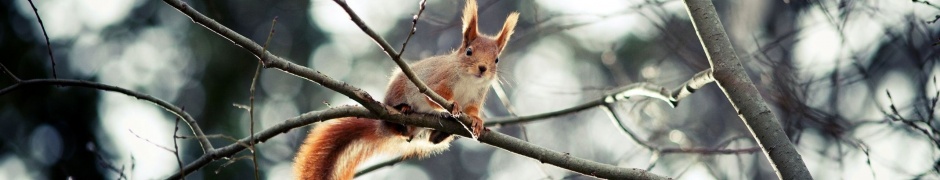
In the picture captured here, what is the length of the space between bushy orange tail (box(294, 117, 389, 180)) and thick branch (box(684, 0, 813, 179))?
53.4 inches

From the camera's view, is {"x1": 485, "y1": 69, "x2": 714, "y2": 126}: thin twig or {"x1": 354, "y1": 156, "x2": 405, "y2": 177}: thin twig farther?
{"x1": 354, "y1": 156, "x2": 405, "y2": 177}: thin twig

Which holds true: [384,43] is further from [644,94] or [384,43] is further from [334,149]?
[334,149]

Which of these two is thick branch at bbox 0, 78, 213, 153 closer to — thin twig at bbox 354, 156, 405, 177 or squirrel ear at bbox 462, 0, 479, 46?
thin twig at bbox 354, 156, 405, 177

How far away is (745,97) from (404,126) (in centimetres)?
130

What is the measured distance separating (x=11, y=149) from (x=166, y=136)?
1379 millimetres

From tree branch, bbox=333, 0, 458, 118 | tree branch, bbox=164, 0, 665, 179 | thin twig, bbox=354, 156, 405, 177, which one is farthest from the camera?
thin twig, bbox=354, 156, 405, 177

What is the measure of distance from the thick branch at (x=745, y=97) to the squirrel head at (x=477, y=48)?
97cm

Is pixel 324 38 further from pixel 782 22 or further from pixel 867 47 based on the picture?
pixel 867 47

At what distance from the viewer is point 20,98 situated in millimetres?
9773

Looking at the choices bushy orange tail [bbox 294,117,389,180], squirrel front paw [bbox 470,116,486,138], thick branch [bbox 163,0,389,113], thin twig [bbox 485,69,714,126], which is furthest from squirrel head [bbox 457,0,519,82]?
thick branch [bbox 163,0,389,113]

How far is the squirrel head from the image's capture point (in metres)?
3.82

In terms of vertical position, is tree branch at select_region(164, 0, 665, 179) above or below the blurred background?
below

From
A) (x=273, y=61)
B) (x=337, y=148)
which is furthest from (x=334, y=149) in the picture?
(x=273, y=61)

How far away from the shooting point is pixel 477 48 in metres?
3.96
